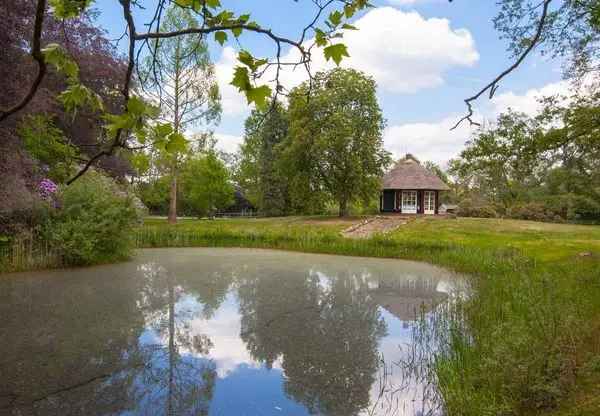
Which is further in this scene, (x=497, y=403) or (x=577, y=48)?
(x=577, y=48)

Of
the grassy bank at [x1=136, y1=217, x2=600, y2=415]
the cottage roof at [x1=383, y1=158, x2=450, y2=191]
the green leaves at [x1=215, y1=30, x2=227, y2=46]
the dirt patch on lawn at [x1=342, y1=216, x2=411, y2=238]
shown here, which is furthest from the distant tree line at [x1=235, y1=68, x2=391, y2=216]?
the green leaves at [x1=215, y1=30, x2=227, y2=46]

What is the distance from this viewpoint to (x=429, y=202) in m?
28.0

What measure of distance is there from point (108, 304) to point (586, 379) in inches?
240

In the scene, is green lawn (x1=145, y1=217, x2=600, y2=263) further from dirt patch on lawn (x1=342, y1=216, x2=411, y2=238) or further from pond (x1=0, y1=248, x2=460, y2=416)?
pond (x1=0, y1=248, x2=460, y2=416)

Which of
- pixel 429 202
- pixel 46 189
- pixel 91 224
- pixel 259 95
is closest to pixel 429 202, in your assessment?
pixel 429 202

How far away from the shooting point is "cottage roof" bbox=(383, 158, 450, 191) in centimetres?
2725

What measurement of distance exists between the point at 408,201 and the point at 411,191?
64cm

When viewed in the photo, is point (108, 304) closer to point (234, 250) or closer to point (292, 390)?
point (292, 390)

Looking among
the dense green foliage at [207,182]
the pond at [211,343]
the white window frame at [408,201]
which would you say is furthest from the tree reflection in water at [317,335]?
the dense green foliage at [207,182]

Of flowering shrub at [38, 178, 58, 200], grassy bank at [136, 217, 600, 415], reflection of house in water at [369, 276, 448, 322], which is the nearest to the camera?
grassy bank at [136, 217, 600, 415]

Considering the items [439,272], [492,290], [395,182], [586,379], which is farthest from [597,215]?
[586,379]

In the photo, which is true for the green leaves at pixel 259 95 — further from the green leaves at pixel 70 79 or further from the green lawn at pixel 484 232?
the green lawn at pixel 484 232

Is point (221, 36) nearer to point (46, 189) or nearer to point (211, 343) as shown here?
point (211, 343)

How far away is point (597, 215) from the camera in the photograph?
87.6 ft
